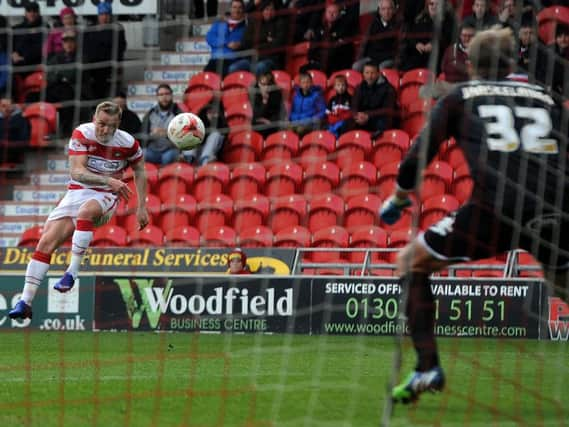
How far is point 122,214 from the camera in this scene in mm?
17156

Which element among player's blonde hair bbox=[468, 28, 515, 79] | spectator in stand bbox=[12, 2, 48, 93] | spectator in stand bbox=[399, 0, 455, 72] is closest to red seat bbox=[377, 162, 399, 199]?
spectator in stand bbox=[399, 0, 455, 72]

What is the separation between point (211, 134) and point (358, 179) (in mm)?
2122

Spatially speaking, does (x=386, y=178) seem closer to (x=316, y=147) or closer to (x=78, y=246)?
(x=316, y=147)

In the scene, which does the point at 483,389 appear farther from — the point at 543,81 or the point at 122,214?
the point at 122,214

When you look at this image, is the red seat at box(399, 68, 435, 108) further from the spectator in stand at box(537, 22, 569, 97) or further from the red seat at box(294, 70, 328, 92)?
the spectator in stand at box(537, 22, 569, 97)

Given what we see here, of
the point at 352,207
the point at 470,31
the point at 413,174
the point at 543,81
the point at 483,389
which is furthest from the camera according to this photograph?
the point at 352,207

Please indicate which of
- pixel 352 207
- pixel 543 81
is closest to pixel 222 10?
pixel 352 207

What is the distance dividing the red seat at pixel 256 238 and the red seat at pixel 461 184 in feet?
8.28

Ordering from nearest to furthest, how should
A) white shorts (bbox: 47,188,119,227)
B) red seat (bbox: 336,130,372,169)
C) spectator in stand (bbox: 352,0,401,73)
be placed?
white shorts (bbox: 47,188,119,227), spectator in stand (bbox: 352,0,401,73), red seat (bbox: 336,130,372,169)

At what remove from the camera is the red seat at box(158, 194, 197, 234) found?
16.9 metres

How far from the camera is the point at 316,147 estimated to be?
16.7m

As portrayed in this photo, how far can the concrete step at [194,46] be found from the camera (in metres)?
18.0

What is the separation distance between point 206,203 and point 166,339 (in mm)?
3240

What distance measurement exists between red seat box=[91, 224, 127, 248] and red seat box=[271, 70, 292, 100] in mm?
2925
